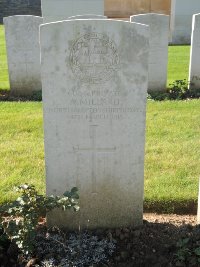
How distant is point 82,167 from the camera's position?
12.1 feet

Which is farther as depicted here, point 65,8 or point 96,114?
point 65,8

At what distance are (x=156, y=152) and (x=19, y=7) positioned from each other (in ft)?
75.2

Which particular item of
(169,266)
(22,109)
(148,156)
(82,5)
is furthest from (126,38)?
(82,5)

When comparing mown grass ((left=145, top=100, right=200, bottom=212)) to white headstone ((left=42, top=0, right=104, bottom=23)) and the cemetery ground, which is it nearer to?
the cemetery ground

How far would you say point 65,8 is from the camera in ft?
56.5

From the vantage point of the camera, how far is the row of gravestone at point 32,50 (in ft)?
27.0

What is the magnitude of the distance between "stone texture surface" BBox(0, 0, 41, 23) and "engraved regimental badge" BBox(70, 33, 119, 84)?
77.3ft

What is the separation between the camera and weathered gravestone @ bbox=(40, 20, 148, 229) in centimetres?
328

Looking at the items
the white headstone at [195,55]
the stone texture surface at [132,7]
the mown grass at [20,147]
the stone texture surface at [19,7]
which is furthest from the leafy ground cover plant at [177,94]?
the stone texture surface at [19,7]

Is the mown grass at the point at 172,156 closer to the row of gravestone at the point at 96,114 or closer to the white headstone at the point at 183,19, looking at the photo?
the row of gravestone at the point at 96,114

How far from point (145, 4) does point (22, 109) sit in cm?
1448

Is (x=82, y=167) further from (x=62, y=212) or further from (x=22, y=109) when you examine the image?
(x=22, y=109)

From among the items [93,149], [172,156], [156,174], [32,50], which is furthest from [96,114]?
[32,50]

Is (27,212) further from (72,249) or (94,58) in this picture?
(94,58)
